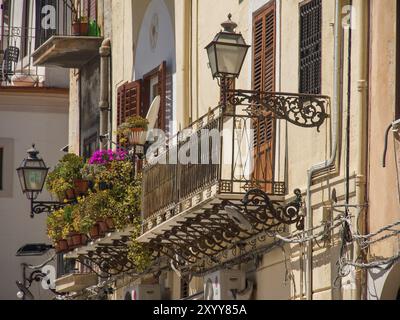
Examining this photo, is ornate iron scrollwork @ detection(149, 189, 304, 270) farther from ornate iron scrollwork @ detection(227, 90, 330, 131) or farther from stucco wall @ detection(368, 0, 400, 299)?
stucco wall @ detection(368, 0, 400, 299)

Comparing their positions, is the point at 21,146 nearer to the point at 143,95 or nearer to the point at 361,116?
the point at 143,95

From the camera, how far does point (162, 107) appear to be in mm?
26609

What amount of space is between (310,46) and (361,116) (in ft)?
5.82

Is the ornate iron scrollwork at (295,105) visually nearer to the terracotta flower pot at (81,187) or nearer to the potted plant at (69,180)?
the terracotta flower pot at (81,187)

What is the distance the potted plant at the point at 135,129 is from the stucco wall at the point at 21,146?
1190cm

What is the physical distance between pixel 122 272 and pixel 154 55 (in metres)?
3.19

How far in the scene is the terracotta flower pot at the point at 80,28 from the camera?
31344mm

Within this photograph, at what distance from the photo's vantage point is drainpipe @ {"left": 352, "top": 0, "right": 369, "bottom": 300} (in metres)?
18.8

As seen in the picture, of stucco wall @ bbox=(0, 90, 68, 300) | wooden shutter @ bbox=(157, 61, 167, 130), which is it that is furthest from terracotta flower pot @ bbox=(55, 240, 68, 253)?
stucco wall @ bbox=(0, 90, 68, 300)

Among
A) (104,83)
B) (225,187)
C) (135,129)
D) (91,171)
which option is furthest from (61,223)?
(225,187)

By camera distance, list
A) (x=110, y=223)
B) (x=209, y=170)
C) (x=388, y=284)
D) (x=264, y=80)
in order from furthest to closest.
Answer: (x=110, y=223) < (x=264, y=80) < (x=209, y=170) < (x=388, y=284)

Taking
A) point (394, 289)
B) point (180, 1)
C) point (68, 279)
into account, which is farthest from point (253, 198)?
point (68, 279)

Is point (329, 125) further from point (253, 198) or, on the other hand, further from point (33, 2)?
point (33, 2)

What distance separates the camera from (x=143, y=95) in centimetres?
2778
